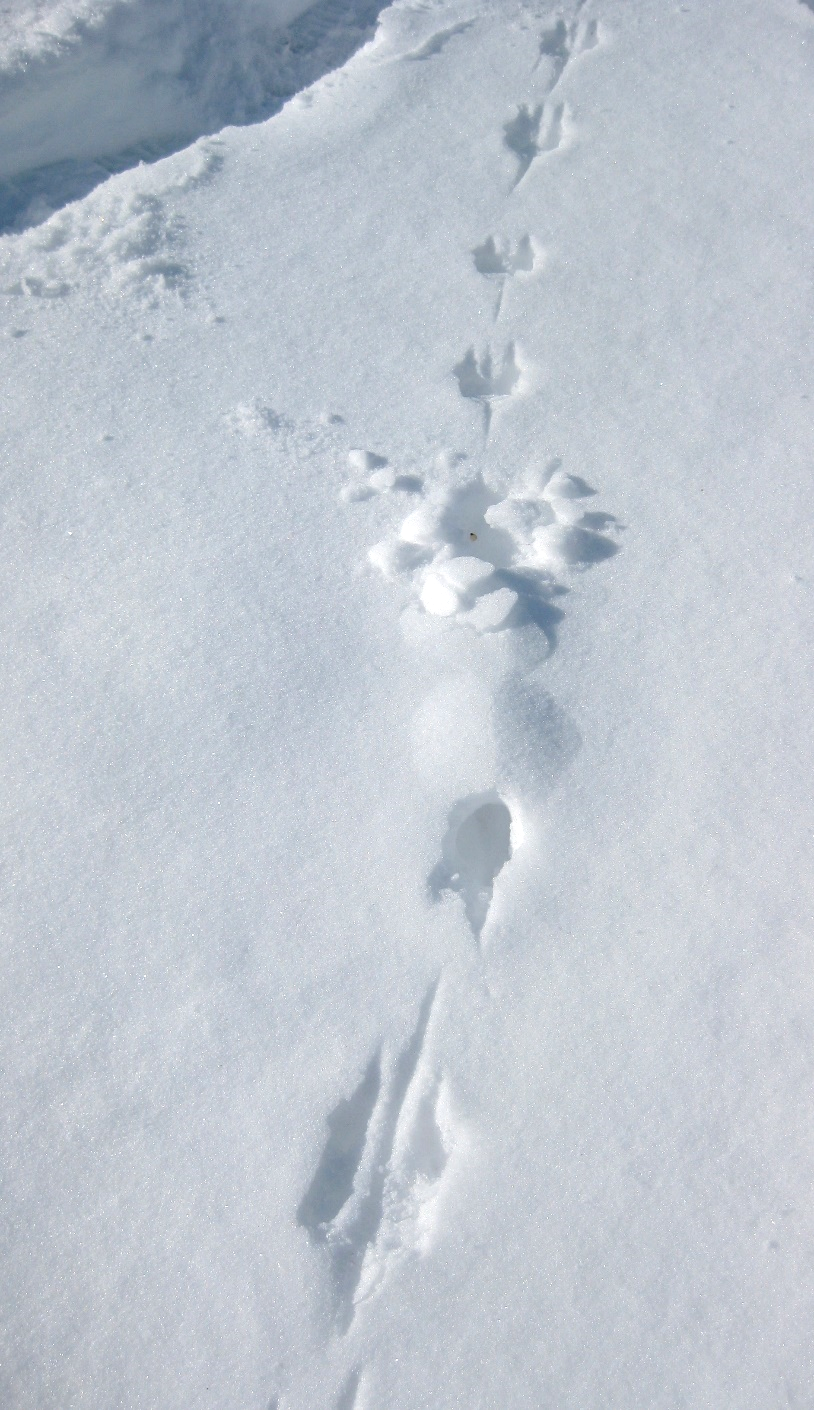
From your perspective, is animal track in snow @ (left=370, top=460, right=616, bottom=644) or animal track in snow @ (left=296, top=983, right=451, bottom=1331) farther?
animal track in snow @ (left=370, top=460, right=616, bottom=644)

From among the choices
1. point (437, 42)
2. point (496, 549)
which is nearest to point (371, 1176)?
point (496, 549)

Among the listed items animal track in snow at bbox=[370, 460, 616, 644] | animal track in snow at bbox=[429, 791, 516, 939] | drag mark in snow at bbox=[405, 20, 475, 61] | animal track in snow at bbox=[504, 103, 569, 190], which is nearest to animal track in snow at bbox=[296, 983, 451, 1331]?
animal track in snow at bbox=[429, 791, 516, 939]

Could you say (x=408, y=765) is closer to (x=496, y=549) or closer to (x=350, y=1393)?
(x=496, y=549)

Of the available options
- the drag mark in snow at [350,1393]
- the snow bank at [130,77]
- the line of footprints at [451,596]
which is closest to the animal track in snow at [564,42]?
the line of footprints at [451,596]

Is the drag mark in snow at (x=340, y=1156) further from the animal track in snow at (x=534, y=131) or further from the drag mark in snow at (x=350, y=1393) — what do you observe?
the animal track in snow at (x=534, y=131)

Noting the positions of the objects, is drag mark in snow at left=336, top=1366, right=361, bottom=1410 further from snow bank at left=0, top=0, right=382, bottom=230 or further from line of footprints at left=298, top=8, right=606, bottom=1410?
snow bank at left=0, top=0, right=382, bottom=230

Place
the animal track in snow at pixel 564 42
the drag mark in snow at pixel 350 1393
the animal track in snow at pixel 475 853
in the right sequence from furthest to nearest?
the animal track in snow at pixel 564 42, the animal track in snow at pixel 475 853, the drag mark in snow at pixel 350 1393

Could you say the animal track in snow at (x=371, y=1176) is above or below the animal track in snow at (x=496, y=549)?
below

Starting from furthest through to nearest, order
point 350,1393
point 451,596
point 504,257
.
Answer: point 504,257
point 451,596
point 350,1393
